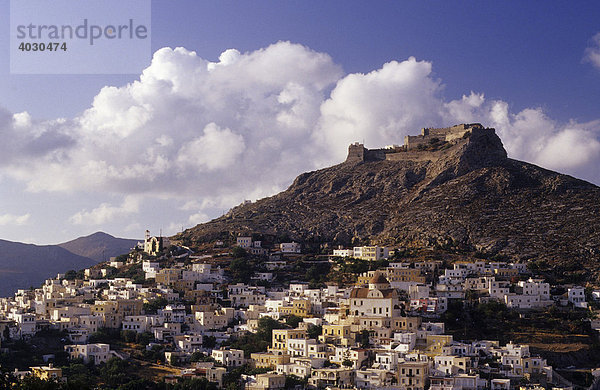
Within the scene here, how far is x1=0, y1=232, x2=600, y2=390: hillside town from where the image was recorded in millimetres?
49312

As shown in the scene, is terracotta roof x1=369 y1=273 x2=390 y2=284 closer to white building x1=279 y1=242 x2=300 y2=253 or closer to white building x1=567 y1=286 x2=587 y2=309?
white building x1=567 y1=286 x2=587 y2=309

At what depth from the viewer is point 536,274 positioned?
220ft

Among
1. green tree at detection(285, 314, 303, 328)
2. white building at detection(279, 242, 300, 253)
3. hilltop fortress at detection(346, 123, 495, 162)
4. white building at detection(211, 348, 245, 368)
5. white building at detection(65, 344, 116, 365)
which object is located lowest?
white building at detection(211, 348, 245, 368)

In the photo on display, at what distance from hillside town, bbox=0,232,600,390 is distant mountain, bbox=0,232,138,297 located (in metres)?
55.7

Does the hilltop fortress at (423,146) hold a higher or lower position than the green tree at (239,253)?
higher

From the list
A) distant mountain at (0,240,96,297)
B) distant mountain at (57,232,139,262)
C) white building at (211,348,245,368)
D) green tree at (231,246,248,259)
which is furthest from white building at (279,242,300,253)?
distant mountain at (57,232,139,262)

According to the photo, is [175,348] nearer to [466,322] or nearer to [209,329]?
[209,329]

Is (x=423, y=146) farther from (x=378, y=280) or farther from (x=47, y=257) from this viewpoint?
(x=47, y=257)

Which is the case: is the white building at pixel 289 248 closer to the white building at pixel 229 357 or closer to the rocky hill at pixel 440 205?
the rocky hill at pixel 440 205

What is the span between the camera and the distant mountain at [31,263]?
127 meters

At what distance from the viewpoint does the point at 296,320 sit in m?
→ 59.0

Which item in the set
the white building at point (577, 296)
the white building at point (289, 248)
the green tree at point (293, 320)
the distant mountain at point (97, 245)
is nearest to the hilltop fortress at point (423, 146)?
the white building at point (289, 248)

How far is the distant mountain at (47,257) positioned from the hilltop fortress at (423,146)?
43828mm

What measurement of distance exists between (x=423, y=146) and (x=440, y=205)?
610 inches
